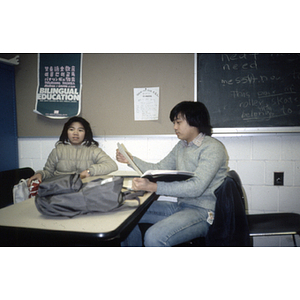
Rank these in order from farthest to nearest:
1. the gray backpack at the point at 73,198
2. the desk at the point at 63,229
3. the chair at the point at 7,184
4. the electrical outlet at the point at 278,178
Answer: the electrical outlet at the point at 278,178 < the chair at the point at 7,184 < the gray backpack at the point at 73,198 < the desk at the point at 63,229

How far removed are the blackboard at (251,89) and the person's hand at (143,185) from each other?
3.76 ft

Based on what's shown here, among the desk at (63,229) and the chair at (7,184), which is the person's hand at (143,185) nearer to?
the desk at (63,229)

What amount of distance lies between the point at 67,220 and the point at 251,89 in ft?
6.36

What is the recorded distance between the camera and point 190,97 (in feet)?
6.81

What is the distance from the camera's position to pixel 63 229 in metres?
0.75

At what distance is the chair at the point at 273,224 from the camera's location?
1420 mm

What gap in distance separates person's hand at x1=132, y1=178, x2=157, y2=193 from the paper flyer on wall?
1424mm

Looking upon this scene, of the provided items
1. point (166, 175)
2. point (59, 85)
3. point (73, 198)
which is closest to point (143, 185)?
point (166, 175)

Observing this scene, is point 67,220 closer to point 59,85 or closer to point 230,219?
point 230,219

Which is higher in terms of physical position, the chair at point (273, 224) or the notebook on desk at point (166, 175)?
the notebook on desk at point (166, 175)

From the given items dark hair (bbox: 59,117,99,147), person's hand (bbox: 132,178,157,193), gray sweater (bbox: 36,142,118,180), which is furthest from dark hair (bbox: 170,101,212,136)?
dark hair (bbox: 59,117,99,147)

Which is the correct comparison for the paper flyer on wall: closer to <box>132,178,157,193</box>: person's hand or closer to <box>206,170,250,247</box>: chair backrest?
<box>132,178,157,193</box>: person's hand

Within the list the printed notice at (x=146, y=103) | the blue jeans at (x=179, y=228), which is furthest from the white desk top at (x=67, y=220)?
the printed notice at (x=146, y=103)

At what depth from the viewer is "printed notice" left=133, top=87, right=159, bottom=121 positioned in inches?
84.0
